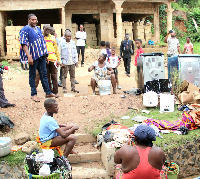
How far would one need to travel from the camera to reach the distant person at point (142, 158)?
2928mm

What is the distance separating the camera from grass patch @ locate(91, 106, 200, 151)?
493cm

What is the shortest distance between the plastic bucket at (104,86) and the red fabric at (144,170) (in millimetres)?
4346

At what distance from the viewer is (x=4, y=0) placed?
46.9ft

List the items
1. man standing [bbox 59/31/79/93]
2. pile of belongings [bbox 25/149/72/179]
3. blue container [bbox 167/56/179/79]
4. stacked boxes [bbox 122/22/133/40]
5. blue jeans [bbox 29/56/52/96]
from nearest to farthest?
pile of belongings [bbox 25/149/72/179]
blue jeans [bbox 29/56/52/96]
blue container [bbox 167/56/179/79]
man standing [bbox 59/31/79/93]
stacked boxes [bbox 122/22/133/40]

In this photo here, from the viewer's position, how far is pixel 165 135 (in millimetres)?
5160

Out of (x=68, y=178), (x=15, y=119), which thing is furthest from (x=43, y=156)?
(x=15, y=119)

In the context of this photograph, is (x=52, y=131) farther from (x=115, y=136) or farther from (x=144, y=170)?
(x=144, y=170)

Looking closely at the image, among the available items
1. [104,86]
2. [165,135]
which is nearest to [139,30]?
[104,86]

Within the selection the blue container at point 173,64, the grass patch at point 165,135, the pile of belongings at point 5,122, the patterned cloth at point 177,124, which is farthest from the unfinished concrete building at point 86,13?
the patterned cloth at point 177,124

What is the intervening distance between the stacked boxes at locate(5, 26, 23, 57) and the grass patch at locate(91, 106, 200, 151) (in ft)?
31.1

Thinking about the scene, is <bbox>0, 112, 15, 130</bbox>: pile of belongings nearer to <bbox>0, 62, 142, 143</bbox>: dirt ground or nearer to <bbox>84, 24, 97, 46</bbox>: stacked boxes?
<bbox>0, 62, 142, 143</bbox>: dirt ground

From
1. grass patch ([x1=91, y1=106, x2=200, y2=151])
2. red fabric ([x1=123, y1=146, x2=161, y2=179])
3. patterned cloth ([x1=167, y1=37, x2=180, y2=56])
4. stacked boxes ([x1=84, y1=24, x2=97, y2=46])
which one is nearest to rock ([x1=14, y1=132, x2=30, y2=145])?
grass patch ([x1=91, y1=106, x2=200, y2=151])

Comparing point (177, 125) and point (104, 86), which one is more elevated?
point (104, 86)

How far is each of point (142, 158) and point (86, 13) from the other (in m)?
14.8
